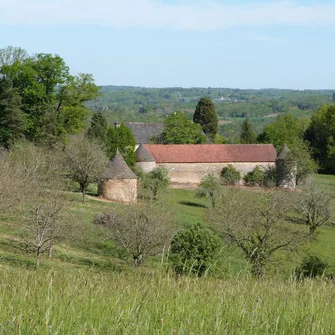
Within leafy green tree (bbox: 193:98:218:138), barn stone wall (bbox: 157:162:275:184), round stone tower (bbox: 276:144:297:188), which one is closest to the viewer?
round stone tower (bbox: 276:144:297:188)

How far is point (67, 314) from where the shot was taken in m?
4.87

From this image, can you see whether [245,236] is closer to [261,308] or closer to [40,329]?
[261,308]

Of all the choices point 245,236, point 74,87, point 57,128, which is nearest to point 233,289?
point 245,236

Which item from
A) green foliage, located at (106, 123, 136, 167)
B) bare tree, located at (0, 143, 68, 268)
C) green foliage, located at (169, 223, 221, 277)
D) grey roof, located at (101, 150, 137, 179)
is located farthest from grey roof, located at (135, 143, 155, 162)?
green foliage, located at (169, 223, 221, 277)

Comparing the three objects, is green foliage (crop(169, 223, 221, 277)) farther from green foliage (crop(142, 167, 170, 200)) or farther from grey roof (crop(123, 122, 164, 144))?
grey roof (crop(123, 122, 164, 144))

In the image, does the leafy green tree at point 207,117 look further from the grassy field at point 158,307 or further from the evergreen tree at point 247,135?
the grassy field at point 158,307

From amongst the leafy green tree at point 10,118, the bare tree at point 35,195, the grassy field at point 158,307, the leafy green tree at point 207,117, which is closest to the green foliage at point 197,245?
the bare tree at point 35,195

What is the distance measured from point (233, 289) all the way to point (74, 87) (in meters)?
44.3

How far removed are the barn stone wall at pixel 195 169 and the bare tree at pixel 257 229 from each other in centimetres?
2549

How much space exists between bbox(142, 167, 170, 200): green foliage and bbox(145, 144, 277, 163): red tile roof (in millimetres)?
3998

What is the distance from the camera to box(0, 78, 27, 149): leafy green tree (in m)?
43.4

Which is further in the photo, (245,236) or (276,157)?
(276,157)

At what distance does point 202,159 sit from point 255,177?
515 centimetres

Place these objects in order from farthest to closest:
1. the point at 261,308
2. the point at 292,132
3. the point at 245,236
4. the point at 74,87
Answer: the point at 292,132, the point at 74,87, the point at 245,236, the point at 261,308
